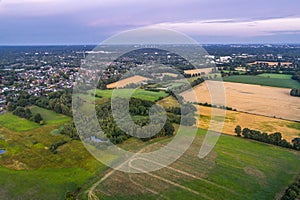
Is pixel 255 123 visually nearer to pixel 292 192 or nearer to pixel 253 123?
pixel 253 123

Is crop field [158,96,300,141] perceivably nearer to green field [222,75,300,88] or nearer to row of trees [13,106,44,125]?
row of trees [13,106,44,125]

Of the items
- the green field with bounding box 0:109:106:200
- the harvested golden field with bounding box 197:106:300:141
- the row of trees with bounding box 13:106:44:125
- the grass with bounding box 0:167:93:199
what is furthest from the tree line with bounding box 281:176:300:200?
the row of trees with bounding box 13:106:44:125

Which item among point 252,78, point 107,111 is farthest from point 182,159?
point 252,78

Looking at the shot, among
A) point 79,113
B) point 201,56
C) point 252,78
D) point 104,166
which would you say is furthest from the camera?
point 201,56

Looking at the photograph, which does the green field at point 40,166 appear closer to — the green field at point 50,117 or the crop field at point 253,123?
the green field at point 50,117

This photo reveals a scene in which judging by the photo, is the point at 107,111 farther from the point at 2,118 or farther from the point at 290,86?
the point at 290,86

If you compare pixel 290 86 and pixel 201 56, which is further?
pixel 201 56
